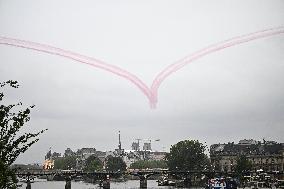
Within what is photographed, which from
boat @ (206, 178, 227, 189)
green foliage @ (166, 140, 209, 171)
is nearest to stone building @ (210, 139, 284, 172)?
green foliage @ (166, 140, 209, 171)

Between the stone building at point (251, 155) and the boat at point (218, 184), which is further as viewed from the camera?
the stone building at point (251, 155)

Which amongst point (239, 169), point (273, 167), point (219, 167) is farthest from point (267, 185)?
point (219, 167)

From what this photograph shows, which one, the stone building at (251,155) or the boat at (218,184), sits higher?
the stone building at (251,155)

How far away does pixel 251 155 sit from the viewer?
16462 cm

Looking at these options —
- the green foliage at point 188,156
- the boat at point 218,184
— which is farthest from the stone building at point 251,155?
the boat at point 218,184

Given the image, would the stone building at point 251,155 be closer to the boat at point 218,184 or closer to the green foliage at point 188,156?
the green foliage at point 188,156

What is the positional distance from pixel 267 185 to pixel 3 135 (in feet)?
341

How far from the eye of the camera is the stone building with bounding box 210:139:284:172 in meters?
154

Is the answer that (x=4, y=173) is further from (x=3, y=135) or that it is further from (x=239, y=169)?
(x=239, y=169)

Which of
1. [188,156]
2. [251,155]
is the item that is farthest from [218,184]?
[251,155]

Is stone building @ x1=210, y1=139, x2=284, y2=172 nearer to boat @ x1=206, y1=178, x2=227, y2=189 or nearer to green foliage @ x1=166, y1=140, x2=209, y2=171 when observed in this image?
green foliage @ x1=166, y1=140, x2=209, y2=171

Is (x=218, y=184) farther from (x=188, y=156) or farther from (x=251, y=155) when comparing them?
(x=251, y=155)

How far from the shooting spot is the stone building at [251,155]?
154375 mm

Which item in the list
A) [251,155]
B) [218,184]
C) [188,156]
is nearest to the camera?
[218,184]
